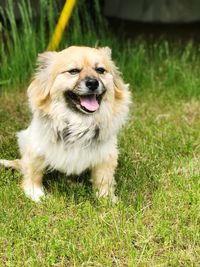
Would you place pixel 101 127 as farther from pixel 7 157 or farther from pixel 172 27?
pixel 172 27

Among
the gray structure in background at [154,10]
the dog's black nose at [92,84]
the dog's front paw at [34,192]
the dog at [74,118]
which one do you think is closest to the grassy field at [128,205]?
the dog's front paw at [34,192]

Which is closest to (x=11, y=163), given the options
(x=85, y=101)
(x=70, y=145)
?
(x=70, y=145)

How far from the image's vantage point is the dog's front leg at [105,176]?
3.71 meters

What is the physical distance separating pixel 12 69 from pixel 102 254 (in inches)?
111

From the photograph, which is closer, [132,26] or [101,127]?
[101,127]

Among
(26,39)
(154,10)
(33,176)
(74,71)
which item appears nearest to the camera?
(74,71)

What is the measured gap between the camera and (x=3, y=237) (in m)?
3.28

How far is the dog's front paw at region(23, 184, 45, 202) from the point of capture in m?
3.69

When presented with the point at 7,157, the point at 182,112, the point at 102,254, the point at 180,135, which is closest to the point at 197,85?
the point at 182,112

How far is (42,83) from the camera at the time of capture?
3613 mm

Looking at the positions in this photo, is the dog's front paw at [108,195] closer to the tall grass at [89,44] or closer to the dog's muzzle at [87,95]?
the dog's muzzle at [87,95]

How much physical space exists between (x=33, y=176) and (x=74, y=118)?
1.52 ft

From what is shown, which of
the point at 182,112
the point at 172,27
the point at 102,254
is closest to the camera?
the point at 102,254

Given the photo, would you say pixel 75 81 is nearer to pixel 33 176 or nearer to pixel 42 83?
pixel 42 83
